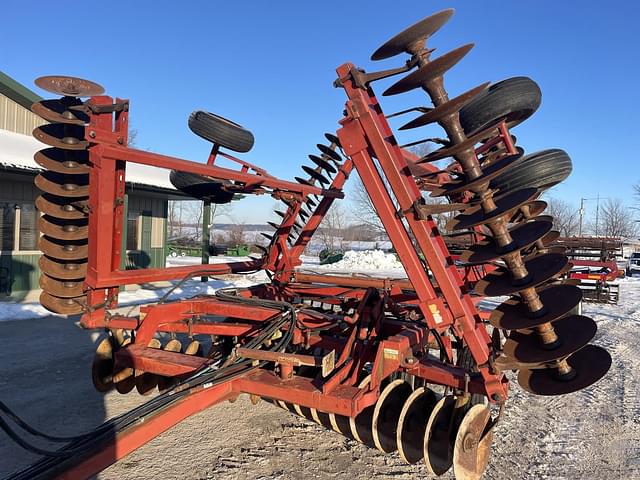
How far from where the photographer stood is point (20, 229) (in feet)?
35.6

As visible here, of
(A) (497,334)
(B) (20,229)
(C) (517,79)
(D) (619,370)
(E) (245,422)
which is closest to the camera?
(C) (517,79)

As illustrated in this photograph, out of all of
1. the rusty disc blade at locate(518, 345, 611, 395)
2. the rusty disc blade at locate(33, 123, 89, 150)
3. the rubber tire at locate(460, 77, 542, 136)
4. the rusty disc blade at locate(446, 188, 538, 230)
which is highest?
the rubber tire at locate(460, 77, 542, 136)

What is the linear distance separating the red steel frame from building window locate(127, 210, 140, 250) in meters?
9.76

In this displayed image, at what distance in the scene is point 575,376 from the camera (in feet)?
8.30

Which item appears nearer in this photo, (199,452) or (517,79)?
(517,79)

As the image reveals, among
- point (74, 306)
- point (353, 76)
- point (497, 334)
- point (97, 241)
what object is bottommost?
point (497, 334)

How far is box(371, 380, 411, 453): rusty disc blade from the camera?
2850 millimetres

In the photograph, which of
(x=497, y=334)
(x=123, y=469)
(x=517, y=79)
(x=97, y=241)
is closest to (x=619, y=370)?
(x=497, y=334)

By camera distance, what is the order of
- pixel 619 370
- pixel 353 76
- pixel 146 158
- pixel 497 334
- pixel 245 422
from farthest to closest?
pixel 619 370, pixel 497 334, pixel 245 422, pixel 146 158, pixel 353 76

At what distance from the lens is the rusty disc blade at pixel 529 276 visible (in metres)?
2.33

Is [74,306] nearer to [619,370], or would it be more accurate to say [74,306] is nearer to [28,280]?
[619,370]

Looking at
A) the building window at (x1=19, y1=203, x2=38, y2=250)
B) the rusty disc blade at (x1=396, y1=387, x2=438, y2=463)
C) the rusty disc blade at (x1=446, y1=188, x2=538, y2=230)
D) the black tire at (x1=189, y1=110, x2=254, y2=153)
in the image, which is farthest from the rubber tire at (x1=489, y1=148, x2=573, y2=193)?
the building window at (x1=19, y1=203, x2=38, y2=250)

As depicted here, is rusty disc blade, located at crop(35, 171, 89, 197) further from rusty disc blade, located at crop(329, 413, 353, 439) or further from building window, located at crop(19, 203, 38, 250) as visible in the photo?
building window, located at crop(19, 203, 38, 250)

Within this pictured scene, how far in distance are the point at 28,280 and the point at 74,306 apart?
8.92 metres
